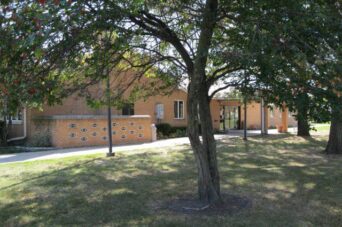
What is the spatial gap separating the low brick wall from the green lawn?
551 centimetres

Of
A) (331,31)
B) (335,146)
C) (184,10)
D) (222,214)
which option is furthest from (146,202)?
(335,146)

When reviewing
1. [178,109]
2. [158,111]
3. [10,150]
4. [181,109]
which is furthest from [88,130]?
[181,109]

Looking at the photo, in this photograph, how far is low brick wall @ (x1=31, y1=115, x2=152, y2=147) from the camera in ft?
69.3

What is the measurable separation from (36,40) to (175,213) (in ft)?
14.0

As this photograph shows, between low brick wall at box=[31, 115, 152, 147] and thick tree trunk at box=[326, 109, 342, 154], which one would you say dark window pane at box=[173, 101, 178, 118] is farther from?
thick tree trunk at box=[326, 109, 342, 154]

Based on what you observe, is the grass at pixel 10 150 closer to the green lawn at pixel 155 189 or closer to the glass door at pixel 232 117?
the green lawn at pixel 155 189

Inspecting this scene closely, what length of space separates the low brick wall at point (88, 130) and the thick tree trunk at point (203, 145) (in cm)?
1385

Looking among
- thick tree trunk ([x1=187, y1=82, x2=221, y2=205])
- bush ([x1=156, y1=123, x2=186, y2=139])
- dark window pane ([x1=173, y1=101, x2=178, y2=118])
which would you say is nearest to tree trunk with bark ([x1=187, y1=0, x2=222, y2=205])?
thick tree trunk ([x1=187, y1=82, x2=221, y2=205])

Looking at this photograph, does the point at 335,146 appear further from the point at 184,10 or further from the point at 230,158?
the point at 184,10

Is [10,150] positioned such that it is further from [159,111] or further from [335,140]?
[335,140]

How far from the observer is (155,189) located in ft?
32.8

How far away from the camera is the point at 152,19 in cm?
839

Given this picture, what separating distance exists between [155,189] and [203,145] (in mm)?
2275

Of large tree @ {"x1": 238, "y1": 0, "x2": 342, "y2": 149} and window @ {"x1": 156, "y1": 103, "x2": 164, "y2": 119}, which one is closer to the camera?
large tree @ {"x1": 238, "y1": 0, "x2": 342, "y2": 149}
